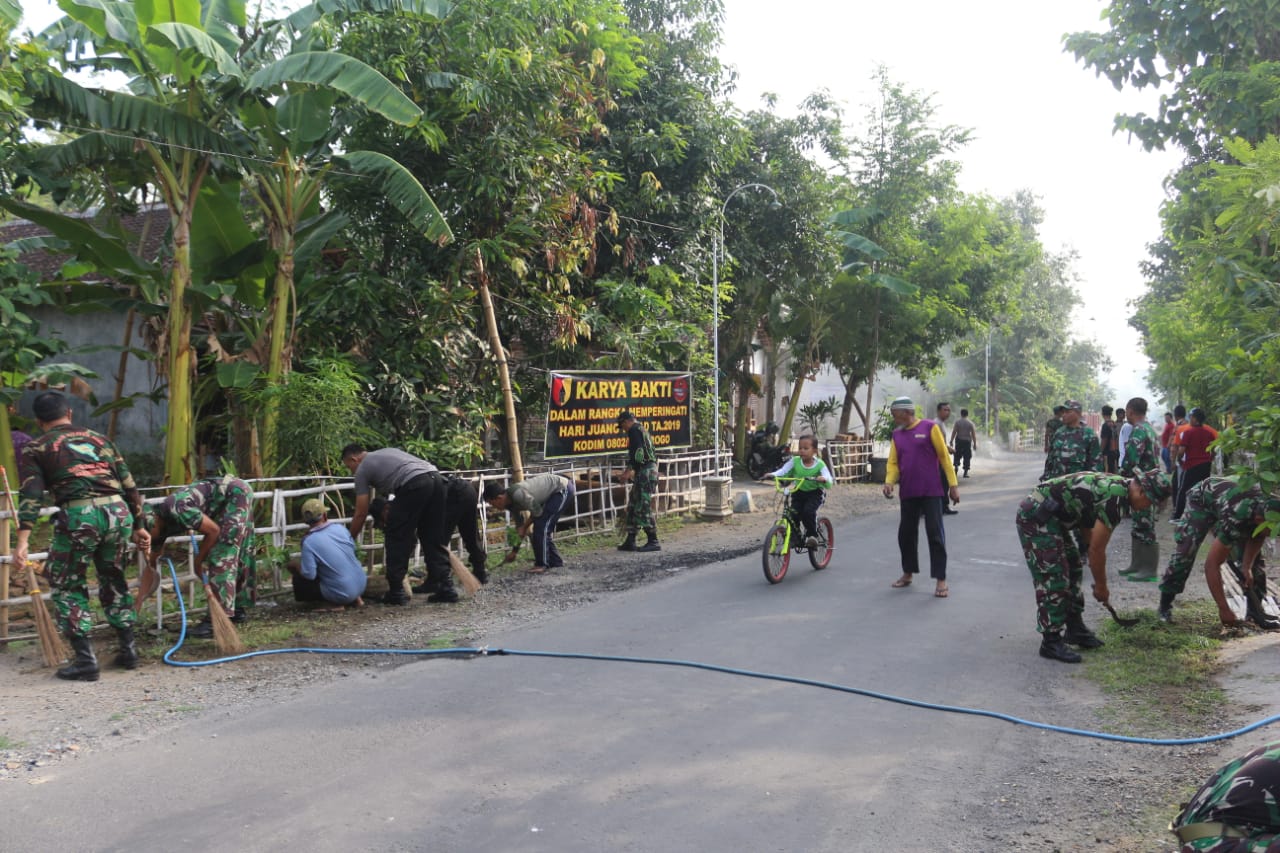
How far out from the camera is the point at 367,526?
32.7 ft

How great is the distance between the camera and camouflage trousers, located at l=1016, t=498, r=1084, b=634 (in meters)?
6.85

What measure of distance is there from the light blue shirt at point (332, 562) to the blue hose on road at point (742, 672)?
43.7 inches

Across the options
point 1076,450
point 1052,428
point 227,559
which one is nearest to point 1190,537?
point 1076,450

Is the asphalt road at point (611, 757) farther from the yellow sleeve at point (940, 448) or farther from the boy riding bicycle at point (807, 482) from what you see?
the boy riding bicycle at point (807, 482)

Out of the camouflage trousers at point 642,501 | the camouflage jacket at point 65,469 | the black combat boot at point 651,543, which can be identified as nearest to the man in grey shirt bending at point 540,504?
the camouflage trousers at point 642,501

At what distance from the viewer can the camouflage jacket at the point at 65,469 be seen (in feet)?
20.5

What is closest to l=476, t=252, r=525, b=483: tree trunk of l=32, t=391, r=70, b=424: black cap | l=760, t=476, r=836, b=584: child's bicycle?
l=760, t=476, r=836, b=584: child's bicycle

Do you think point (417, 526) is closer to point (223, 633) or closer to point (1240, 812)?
point (223, 633)

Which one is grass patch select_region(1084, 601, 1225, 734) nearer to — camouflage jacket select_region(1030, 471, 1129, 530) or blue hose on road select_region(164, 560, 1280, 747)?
blue hose on road select_region(164, 560, 1280, 747)

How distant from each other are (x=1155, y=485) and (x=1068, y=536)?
28.9 inches

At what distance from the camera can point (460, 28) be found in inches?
468

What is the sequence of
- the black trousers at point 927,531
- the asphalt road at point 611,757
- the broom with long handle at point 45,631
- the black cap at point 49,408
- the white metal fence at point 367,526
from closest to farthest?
the asphalt road at point 611,757 → the black cap at point 49,408 → the broom with long handle at point 45,631 → the white metal fence at point 367,526 → the black trousers at point 927,531

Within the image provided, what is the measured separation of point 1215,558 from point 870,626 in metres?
2.64

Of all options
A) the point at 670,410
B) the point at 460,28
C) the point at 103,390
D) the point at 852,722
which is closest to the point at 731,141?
the point at 670,410
